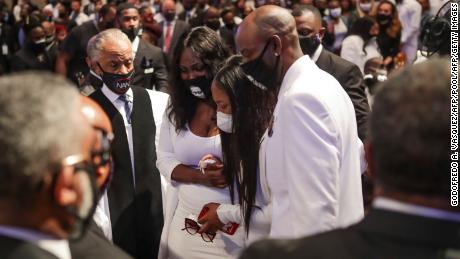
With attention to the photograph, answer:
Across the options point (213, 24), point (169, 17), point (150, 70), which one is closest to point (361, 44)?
point (213, 24)

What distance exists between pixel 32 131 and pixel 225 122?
73.8 inches

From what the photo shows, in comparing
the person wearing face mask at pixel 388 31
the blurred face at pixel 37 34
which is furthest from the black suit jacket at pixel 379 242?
the blurred face at pixel 37 34

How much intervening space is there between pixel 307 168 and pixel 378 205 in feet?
3.68

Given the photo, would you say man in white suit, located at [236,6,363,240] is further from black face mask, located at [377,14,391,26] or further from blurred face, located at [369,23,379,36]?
black face mask, located at [377,14,391,26]

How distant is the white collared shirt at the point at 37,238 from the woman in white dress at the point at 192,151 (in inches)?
68.9

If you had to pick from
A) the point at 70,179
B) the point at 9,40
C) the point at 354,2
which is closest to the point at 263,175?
the point at 70,179

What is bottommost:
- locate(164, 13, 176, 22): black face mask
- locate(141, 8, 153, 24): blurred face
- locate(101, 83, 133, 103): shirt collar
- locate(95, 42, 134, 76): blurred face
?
locate(164, 13, 176, 22): black face mask

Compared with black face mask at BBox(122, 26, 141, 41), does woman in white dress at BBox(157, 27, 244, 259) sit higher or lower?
higher

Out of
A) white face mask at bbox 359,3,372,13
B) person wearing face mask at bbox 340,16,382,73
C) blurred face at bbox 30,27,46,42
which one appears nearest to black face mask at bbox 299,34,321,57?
person wearing face mask at bbox 340,16,382,73

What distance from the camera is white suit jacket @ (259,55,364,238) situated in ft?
8.47

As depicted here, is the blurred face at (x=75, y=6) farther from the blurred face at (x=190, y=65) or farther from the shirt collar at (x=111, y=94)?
the blurred face at (x=190, y=65)

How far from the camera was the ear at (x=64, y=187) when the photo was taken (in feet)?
5.14

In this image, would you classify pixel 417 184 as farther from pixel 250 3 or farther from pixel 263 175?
pixel 250 3

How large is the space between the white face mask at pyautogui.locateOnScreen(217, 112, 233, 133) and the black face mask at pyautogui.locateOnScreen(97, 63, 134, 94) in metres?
0.80
